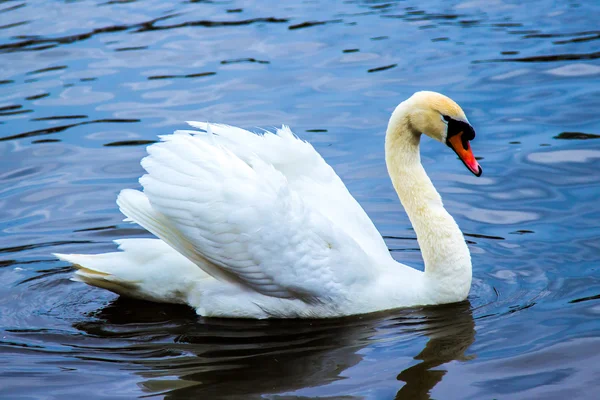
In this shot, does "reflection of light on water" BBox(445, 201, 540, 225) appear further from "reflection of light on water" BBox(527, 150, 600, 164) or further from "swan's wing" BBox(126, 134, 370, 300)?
"swan's wing" BBox(126, 134, 370, 300)

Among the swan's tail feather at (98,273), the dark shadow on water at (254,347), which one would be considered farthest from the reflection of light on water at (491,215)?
the swan's tail feather at (98,273)

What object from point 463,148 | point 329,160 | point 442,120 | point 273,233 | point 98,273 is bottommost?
point 329,160

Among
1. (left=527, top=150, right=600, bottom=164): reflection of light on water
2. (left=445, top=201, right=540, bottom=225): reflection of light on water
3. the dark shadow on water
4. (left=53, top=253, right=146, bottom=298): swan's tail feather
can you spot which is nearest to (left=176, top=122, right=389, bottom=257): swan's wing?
the dark shadow on water

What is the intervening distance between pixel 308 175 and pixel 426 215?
92 centimetres

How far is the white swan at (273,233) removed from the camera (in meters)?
6.63

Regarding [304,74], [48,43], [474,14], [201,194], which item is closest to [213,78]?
[304,74]

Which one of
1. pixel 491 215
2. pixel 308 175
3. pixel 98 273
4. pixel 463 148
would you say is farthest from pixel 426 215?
pixel 98 273

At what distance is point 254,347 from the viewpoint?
6500mm

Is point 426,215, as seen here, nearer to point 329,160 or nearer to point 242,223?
point 242,223

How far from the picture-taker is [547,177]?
31.0ft

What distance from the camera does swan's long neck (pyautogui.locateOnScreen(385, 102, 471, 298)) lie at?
708 centimetres

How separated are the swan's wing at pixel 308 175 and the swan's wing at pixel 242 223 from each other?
0.36 meters

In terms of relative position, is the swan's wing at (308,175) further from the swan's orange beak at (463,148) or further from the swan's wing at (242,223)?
the swan's orange beak at (463,148)

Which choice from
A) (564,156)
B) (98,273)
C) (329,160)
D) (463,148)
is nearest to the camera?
(98,273)
